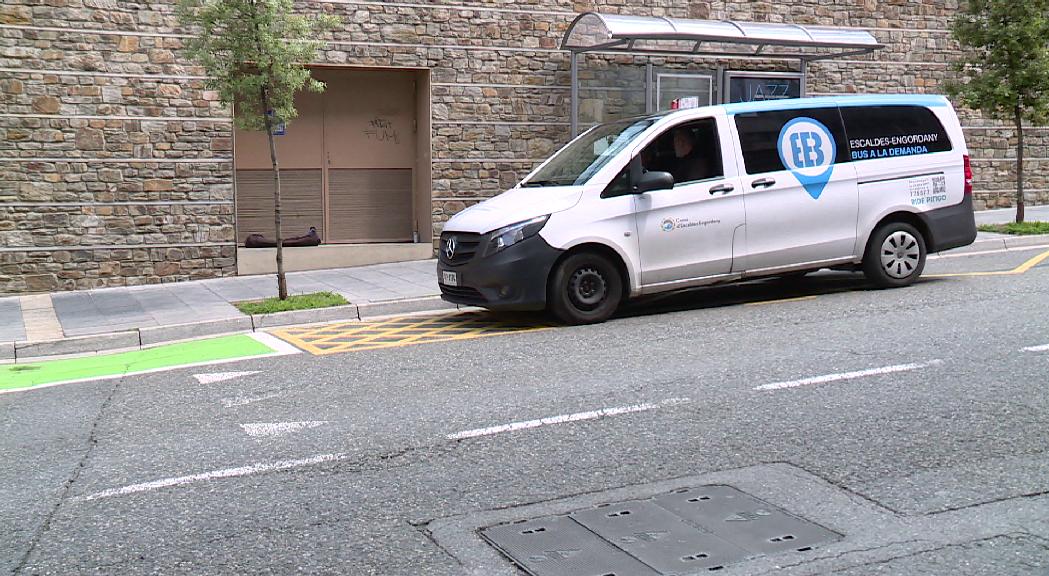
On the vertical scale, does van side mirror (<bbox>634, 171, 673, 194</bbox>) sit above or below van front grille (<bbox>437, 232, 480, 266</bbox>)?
above

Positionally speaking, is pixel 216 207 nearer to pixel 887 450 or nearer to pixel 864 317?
pixel 864 317

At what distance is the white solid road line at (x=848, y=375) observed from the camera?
24.1 feet

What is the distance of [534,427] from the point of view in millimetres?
6516

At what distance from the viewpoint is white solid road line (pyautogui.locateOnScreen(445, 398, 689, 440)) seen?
21.1ft

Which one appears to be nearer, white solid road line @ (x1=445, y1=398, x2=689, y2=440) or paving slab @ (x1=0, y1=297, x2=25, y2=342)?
white solid road line @ (x1=445, y1=398, x2=689, y2=440)

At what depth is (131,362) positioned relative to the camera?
9953 mm

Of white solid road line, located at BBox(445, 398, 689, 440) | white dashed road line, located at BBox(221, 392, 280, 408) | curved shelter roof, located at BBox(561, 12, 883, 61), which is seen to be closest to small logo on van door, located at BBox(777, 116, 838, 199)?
white solid road line, located at BBox(445, 398, 689, 440)

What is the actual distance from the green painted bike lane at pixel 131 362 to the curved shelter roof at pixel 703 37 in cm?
810

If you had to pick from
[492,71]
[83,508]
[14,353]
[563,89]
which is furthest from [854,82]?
[83,508]

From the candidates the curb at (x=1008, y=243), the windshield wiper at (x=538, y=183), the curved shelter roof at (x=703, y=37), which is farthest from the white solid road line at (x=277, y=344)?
the curb at (x=1008, y=243)

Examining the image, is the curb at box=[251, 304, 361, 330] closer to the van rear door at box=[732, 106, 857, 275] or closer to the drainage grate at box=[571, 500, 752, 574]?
the van rear door at box=[732, 106, 857, 275]

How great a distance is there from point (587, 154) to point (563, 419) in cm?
503

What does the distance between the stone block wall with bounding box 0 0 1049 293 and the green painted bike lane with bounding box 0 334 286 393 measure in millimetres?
5112

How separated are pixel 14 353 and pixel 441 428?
6.06m
